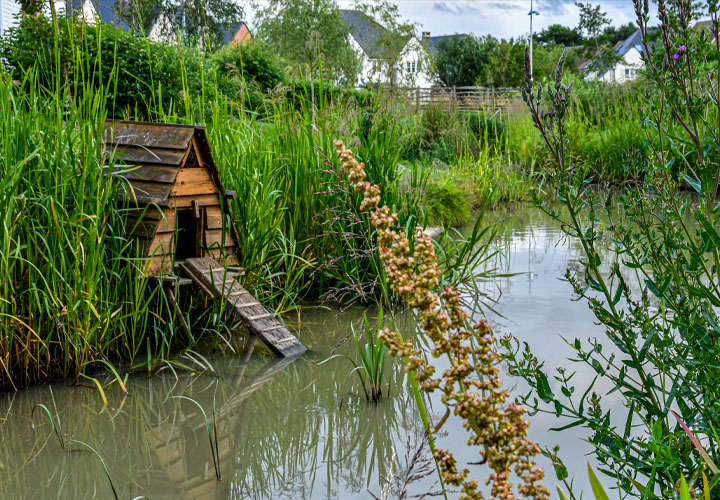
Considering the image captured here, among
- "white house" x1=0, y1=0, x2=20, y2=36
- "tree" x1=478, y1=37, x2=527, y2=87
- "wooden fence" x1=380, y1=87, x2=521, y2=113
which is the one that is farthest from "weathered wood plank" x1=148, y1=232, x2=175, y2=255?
"tree" x1=478, y1=37, x2=527, y2=87

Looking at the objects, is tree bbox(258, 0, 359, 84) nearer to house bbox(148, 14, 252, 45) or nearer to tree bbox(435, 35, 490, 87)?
house bbox(148, 14, 252, 45)

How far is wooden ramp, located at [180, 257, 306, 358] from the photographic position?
14.4 feet

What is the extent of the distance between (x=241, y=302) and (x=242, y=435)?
1300mm

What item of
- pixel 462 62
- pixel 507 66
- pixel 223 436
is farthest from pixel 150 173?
pixel 462 62

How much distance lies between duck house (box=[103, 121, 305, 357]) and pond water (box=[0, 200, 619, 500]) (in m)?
0.33

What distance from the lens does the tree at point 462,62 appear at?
47.2 meters

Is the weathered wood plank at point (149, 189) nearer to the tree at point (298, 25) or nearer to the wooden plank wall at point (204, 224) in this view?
the wooden plank wall at point (204, 224)

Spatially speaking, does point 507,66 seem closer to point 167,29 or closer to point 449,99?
point 167,29

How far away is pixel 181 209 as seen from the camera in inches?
183

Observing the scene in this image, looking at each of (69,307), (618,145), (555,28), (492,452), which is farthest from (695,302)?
(555,28)

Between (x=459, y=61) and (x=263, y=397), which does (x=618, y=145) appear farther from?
(x=459, y=61)

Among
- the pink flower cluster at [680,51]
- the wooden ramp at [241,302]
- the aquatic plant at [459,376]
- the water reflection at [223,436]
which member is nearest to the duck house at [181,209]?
the wooden ramp at [241,302]

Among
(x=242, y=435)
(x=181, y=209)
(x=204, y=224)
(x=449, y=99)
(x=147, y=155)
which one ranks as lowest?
(x=242, y=435)

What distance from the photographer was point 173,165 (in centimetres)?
451
